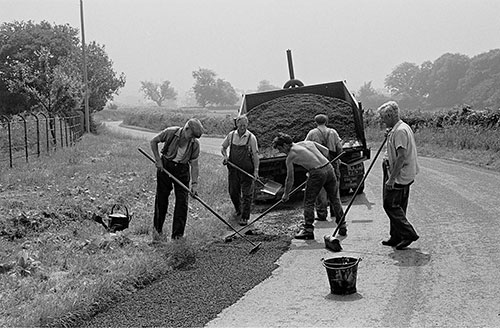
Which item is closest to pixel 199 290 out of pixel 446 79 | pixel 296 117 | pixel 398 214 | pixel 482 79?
pixel 398 214

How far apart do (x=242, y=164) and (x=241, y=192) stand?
0.53 m

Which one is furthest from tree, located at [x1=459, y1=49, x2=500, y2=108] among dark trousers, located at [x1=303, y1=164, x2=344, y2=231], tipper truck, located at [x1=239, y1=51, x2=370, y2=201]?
dark trousers, located at [x1=303, y1=164, x2=344, y2=231]

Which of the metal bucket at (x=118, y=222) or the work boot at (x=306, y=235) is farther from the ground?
the metal bucket at (x=118, y=222)

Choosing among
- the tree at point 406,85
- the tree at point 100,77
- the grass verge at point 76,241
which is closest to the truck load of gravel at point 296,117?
the grass verge at point 76,241

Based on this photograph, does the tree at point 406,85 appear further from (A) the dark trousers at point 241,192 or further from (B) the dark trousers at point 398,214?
(B) the dark trousers at point 398,214

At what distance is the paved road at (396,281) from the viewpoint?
20.7 ft

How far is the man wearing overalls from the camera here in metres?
11.9

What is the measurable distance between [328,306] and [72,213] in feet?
Answer: 20.0

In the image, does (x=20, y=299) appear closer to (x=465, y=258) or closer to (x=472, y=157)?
(x=465, y=258)

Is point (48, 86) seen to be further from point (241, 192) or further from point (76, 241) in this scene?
point (76, 241)

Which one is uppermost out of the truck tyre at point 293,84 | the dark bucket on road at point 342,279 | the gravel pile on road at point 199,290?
the truck tyre at point 293,84

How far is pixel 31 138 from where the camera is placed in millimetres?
25953

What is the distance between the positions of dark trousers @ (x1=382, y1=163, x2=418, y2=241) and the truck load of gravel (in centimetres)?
523

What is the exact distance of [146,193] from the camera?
15219 mm
